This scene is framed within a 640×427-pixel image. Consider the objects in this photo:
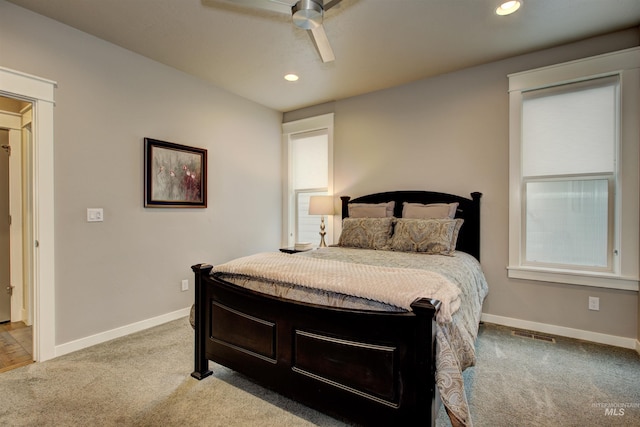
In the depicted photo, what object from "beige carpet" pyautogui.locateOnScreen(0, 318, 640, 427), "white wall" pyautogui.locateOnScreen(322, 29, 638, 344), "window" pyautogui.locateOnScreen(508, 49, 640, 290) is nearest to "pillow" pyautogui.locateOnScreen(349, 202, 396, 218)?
"white wall" pyautogui.locateOnScreen(322, 29, 638, 344)

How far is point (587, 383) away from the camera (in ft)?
6.78

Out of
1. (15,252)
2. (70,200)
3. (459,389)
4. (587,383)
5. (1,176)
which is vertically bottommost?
(587,383)

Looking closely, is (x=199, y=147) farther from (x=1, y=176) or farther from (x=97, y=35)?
(x=1, y=176)

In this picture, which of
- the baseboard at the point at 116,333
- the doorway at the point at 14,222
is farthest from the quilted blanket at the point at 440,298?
the doorway at the point at 14,222

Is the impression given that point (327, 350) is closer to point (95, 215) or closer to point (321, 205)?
point (95, 215)

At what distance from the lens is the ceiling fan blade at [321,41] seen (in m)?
2.02

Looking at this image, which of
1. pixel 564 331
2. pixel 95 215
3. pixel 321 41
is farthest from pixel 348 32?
pixel 564 331

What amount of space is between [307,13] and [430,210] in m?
2.19

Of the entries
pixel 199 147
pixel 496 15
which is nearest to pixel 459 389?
pixel 496 15

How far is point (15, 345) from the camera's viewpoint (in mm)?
2682

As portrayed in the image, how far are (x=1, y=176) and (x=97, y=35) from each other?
1.86 meters

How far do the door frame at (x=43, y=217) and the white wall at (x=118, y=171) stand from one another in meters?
0.05

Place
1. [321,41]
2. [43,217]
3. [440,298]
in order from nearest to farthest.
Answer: [440,298] < [321,41] < [43,217]

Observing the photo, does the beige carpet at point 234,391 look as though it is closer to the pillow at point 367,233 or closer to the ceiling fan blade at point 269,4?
the pillow at point 367,233
